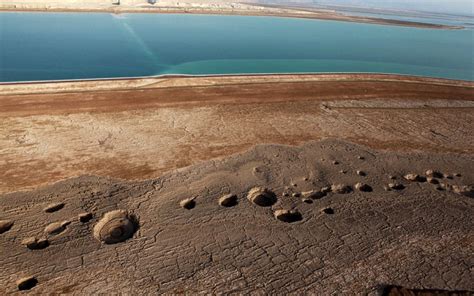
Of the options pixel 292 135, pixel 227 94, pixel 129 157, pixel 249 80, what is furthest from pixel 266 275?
pixel 249 80

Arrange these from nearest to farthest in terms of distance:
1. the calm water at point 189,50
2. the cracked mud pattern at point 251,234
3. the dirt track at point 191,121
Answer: the cracked mud pattern at point 251,234, the dirt track at point 191,121, the calm water at point 189,50

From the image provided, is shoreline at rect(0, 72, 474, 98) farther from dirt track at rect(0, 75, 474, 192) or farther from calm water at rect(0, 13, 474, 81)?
calm water at rect(0, 13, 474, 81)

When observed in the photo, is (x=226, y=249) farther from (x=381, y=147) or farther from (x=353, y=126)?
(x=353, y=126)

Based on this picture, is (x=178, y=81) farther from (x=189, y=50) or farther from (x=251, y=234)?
(x=251, y=234)

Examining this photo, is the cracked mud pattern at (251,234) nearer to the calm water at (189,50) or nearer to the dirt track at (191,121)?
the dirt track at (191,121)

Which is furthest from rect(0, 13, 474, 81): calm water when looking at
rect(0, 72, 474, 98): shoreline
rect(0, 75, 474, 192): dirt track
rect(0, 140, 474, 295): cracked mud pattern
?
rect(0, 140, 474, 295): cracked mud pattern

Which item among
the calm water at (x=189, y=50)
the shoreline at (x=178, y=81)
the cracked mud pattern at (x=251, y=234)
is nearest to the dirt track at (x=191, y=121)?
the shoreline at (x=178, y=81)

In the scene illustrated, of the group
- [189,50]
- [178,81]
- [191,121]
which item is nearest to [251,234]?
[191,121]
